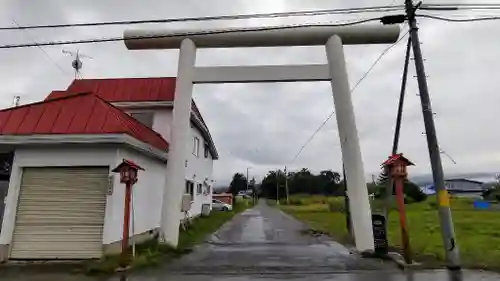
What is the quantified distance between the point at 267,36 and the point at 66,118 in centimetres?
669

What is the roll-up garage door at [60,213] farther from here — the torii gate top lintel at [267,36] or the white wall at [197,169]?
the white wall at [197,169]

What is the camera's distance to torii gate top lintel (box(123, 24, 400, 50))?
527 inches

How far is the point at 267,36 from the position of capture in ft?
44.2

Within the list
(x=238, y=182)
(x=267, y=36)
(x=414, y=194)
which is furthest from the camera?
(x=238, y=182)

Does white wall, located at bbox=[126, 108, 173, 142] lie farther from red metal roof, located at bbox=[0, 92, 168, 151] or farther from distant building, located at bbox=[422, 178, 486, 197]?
distant building, located at bbox=[422, 178, 486, 197]

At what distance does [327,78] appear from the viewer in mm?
13570

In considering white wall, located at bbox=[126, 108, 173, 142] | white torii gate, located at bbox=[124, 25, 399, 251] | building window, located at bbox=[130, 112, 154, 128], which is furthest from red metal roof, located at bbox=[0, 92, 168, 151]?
building window, located at bbox=[130, 112, 154, 128]

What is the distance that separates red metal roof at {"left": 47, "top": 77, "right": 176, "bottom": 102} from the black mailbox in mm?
10255

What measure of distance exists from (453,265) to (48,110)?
12.2 meters

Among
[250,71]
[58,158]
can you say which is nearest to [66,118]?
[58,158]

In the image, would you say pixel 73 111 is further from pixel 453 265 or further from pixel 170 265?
pixel 453 265

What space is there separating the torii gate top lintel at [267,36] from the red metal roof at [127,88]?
5.32 metres

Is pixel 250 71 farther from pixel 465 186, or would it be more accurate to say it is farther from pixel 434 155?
pixel 465 186

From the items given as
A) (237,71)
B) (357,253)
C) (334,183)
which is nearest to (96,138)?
(237,71)
